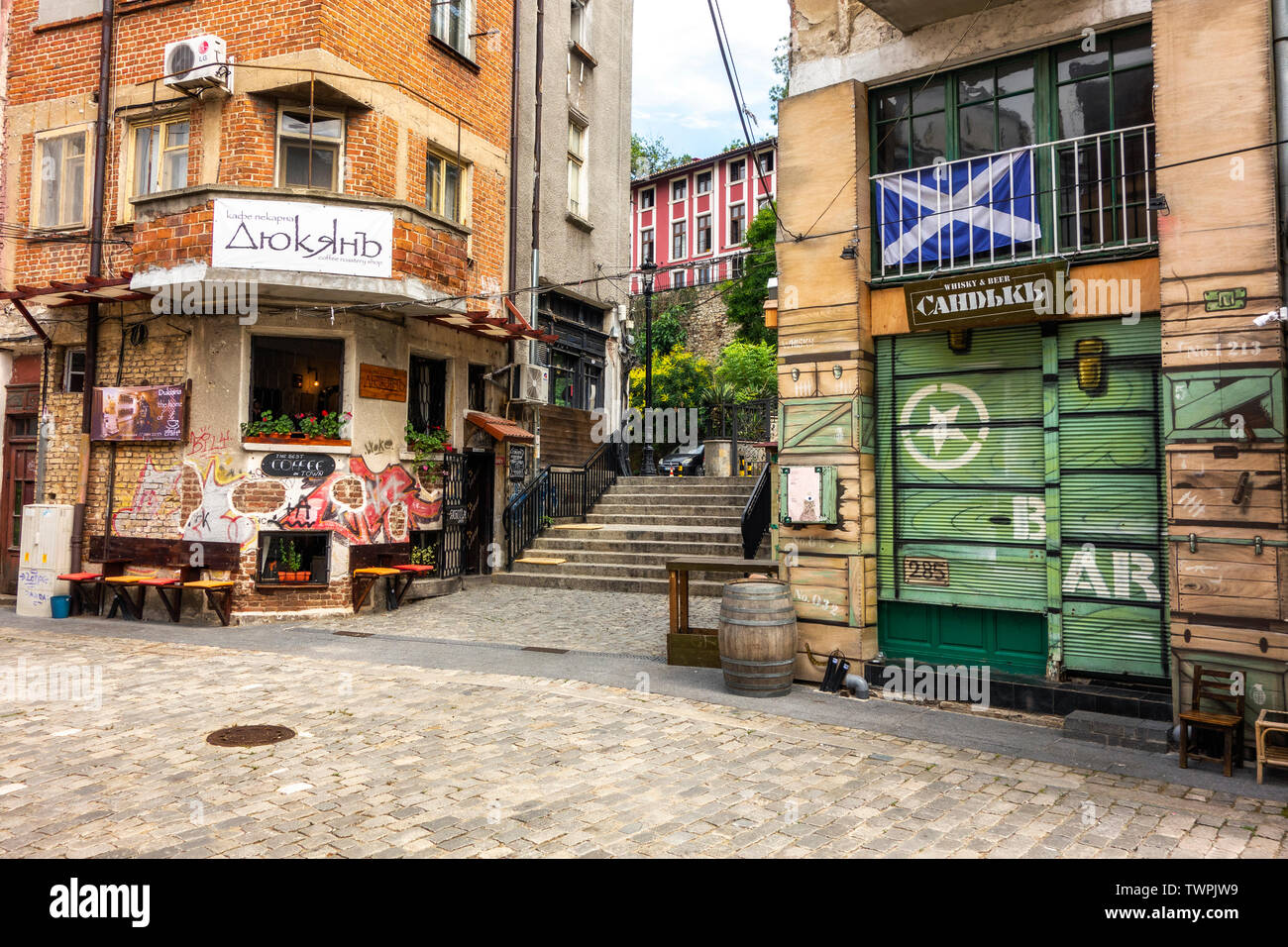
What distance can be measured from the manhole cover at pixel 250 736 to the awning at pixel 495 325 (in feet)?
27.2

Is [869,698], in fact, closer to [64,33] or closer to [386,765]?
[386,765]

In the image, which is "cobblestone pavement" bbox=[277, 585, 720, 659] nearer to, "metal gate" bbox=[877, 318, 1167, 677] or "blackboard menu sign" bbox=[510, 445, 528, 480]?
"blackboard menu sign" bbox=[510, 445, 528, 480]

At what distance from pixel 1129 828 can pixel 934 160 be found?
20.4ft

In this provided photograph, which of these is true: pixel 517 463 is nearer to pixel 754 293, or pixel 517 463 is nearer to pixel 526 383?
pixel 526 383

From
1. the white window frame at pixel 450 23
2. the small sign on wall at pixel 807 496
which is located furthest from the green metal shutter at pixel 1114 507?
the white window frame at pixel 450 23

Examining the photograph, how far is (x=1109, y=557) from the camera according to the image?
7.13 m

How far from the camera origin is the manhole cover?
20.5 feet

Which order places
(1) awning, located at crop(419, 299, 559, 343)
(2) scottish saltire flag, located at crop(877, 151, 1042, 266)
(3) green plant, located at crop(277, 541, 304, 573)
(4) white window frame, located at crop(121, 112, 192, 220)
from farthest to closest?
(1) awning, located at crop(419, 299, 559, 343)
(4) white window frame, located at crop(121, 112, 192, 220)
(3) green plant, located at crop(277, 541, 304, 573)
(2) scottish saltire flag, located at crop(877, 151, 1042, 266)

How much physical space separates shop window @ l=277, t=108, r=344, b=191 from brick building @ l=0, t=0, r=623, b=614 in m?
0.03

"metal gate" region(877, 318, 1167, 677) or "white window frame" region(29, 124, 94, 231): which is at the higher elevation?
"white window frame" region(29, 124, 94, 231)

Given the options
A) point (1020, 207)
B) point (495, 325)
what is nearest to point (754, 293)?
point (495, 325)

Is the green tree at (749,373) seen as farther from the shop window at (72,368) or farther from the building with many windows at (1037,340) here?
the building with many windows at (1037,340)

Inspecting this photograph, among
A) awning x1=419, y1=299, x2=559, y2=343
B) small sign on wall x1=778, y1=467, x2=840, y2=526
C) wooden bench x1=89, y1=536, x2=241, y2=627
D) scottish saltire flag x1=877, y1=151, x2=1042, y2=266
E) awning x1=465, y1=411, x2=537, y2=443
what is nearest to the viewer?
scottish saltire flag x1=877, y1=151, x2=1042, y2=266

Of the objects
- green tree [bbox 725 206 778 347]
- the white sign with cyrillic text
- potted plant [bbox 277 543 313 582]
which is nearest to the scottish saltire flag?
the white sign with cyrillic text
